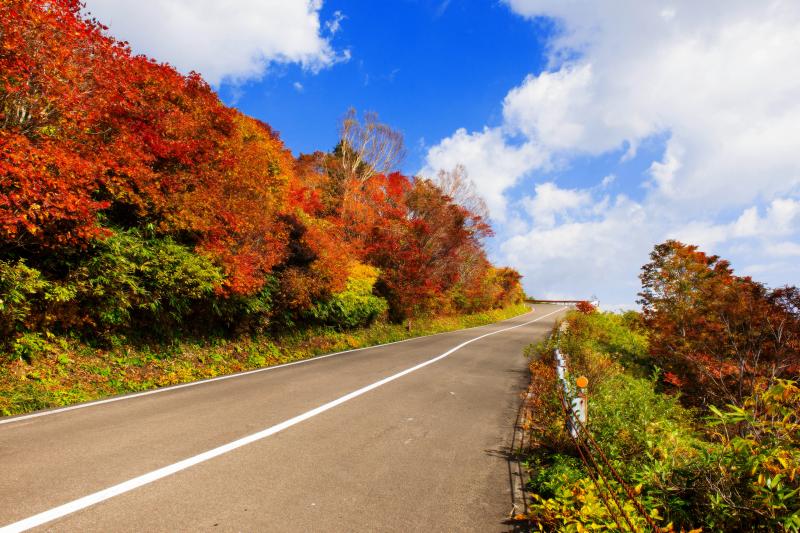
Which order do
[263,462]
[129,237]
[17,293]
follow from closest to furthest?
[263,462], [17,293], [129,237]

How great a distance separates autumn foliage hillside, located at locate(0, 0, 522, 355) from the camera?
20.1ft

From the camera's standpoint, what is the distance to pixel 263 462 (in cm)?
423

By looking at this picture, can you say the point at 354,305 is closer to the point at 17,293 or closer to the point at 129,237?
the point at 129,237

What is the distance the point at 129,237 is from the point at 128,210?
957 mm

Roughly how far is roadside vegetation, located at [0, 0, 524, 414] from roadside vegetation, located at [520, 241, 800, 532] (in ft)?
25.0

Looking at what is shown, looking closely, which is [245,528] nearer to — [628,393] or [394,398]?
[394,398]

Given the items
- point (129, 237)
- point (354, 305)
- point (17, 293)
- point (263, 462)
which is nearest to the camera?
point (263, 462)

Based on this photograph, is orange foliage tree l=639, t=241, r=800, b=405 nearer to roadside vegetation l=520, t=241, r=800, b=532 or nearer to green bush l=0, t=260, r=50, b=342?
roadside vegetation l=520, t=241, r=800, b=532

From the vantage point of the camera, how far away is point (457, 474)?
4.33 metres

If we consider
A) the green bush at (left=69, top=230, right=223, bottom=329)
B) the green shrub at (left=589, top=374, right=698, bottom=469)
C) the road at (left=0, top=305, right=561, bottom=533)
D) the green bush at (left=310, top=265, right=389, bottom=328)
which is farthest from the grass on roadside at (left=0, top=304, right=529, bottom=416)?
the green shrub at (left=589, top=374, right=698, bottom=469)

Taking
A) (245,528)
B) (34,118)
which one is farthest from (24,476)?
(34,118)

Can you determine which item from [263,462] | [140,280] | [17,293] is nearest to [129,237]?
[140,280]

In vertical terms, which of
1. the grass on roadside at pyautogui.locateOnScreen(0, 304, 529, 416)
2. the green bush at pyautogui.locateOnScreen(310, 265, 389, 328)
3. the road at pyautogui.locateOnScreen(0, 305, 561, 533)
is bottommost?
the road at pyautogui.locateOnScreen(0, 305, 561, 533)

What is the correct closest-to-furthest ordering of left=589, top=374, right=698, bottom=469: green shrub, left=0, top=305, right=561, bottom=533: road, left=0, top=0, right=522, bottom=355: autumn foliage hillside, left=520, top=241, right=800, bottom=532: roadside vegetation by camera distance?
1. left=520, top=241, right=800, bottom=532: roadside vegetation
2. left=0, top=305, right=561, bottom=533: road
3. left=589, top=374, right=698, bottom=469: green shrub
4. left=0, top=0, right=522, bottom=355: autumn foliage hillside
